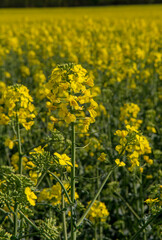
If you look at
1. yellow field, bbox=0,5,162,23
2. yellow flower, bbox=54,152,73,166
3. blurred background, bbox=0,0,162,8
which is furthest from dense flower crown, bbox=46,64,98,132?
blurred background, bbox=0,0,162,8

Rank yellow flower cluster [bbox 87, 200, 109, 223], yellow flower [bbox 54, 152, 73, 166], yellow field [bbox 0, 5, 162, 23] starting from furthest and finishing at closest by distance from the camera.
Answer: yellow field [bbox 0, 5, 162, 23], yellow flower cluster [bbox 87, 200, 109, 223], yellow flower [bbox 54, 152, 73, 166]

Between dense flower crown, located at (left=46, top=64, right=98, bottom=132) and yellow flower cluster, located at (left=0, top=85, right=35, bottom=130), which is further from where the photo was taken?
yellow flower cluster, located at (left=0, top=85, right=35, bottom=130)

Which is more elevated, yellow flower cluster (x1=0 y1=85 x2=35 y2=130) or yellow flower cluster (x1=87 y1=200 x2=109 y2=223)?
yellow flower cluster (x1=0 y1=85 x2=35 y2=130)

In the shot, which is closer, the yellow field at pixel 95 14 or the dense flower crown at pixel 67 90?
the dense flower crown at pixel 67 90

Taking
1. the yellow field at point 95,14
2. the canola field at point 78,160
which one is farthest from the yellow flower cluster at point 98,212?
the yellow field at point 95,14

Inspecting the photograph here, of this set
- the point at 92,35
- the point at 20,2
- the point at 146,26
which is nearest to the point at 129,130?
the point at 92,35

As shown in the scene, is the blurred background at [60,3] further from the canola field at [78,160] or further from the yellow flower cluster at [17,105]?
the yellow flower cluster at [17,105]

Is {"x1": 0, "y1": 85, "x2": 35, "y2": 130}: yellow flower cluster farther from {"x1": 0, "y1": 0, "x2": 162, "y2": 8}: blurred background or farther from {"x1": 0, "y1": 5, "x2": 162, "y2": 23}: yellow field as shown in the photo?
{"x1": 0, "y1": 0, "x2": 162, "y2": 8}: blurred background

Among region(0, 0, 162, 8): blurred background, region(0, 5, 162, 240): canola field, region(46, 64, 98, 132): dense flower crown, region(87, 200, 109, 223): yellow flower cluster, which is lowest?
region(87, 200, 109, 223): yellow flower cluster

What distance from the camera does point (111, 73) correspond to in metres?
6.24

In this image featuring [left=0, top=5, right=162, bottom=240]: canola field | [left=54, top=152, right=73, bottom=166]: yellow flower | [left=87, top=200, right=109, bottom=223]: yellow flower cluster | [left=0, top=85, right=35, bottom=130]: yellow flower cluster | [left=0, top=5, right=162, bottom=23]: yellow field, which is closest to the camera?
[left=54, top=152, right=73, bottom=166]: yellow flower

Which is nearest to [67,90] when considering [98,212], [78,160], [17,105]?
[17,105]

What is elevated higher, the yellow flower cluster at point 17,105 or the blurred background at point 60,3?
the blurred background at point 60,3

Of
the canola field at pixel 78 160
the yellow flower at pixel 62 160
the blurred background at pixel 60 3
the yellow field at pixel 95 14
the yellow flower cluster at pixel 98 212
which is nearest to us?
the yellow flower at pixel 62 160
